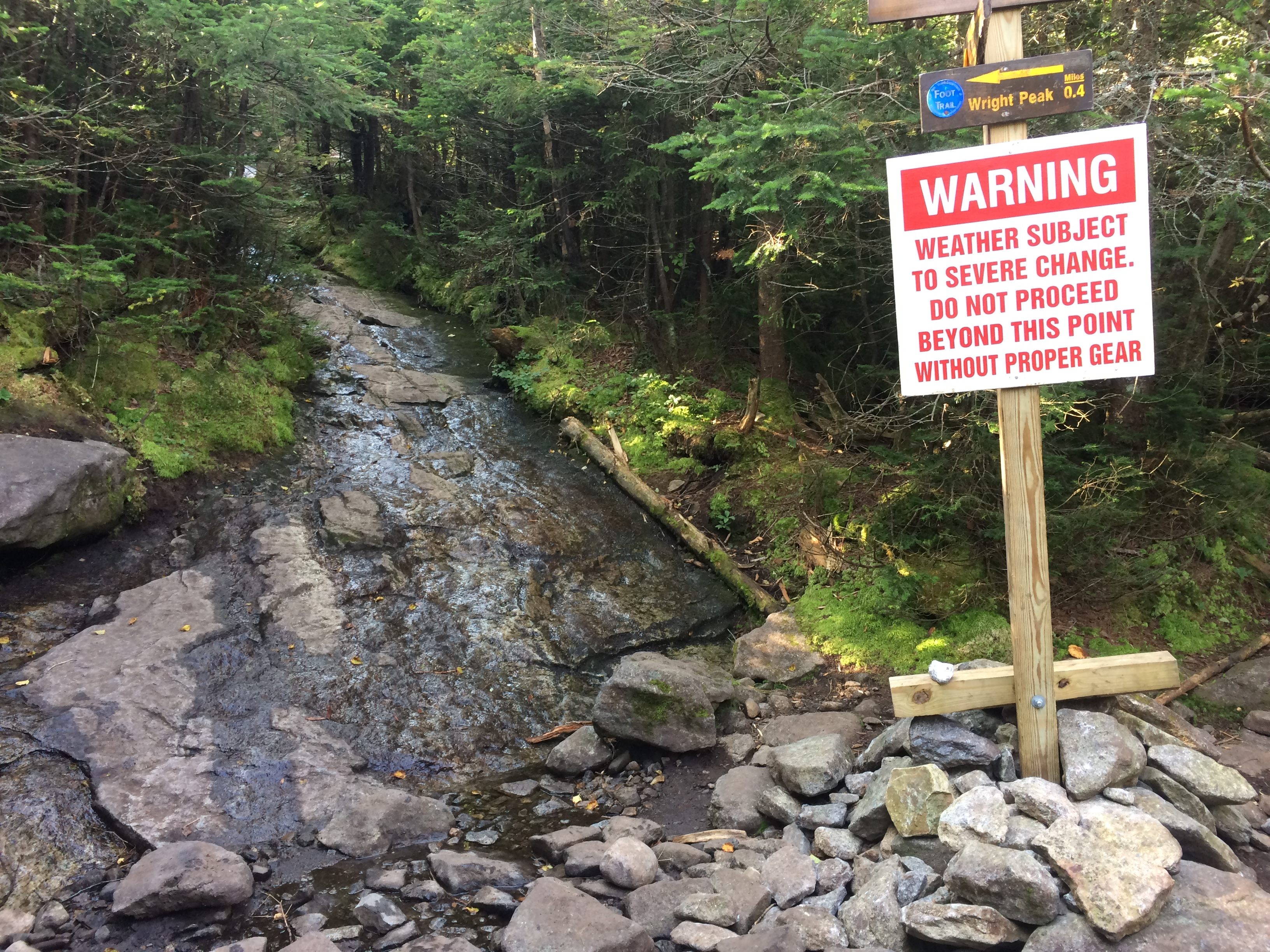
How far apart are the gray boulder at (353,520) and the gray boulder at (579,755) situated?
3730 millimetres

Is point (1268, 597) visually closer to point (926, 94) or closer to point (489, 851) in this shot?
point (926, 94)

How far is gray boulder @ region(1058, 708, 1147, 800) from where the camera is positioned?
364 centimetres

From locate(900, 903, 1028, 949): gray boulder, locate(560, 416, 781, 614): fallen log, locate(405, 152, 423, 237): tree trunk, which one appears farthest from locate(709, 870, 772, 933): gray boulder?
locate(405, 152, 423, 237): tree trunk

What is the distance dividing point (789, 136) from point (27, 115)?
7.61m

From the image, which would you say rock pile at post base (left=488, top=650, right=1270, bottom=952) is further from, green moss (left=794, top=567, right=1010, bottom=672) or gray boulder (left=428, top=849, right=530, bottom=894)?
green moss (left=794, top=567, right=1010, bottom=672)

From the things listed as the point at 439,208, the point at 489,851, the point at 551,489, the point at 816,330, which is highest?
the point at 439,208

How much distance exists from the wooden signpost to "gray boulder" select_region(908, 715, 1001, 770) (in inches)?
7.3

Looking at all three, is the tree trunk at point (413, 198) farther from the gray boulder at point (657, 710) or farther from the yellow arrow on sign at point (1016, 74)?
the yellow arrow on sign at point (1016, 74)

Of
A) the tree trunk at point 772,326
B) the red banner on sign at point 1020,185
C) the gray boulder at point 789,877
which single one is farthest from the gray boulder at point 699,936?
the tree trunk at point 772,326

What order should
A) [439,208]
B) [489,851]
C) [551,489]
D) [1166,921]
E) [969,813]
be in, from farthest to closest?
[439,208], [551,489], [489,851], [969,813], [1166,921]

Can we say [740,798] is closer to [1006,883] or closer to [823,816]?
[823,816]

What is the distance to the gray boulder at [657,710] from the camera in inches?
219

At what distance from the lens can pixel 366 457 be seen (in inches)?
410

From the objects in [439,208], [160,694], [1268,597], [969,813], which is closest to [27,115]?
[160,694]
